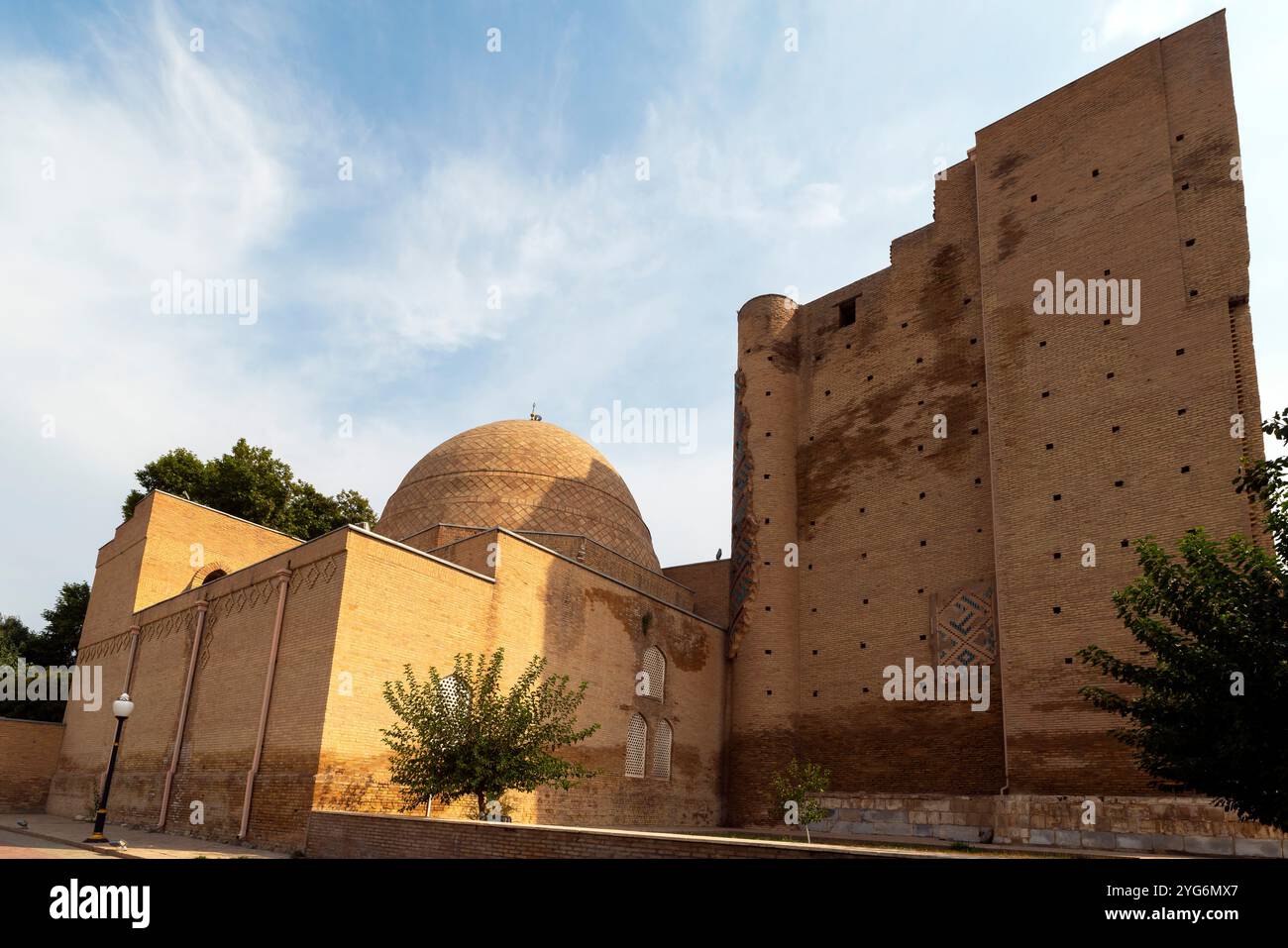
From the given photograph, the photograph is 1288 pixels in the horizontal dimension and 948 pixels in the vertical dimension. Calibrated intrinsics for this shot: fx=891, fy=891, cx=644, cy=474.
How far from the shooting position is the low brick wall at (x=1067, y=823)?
12.6m

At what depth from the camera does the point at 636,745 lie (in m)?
18.0

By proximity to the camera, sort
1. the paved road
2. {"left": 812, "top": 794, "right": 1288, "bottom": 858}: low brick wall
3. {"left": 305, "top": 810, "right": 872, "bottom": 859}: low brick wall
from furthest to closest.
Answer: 1. {"left": 812, "top": 794, "right": 1288, "bottom": 858}: low brick wall
2. the paved road
3. {"left": 305, "top": 810, "right": 872, "bottom": 859}: low brick wall

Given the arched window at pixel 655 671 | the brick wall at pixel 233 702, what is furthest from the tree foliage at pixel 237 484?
the arched window at pixel 655 671

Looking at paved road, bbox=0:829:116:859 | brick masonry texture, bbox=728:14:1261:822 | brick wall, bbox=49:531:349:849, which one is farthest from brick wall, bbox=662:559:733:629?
paved road, bbox=0:829:116:859

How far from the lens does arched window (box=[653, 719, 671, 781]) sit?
18.3 meters

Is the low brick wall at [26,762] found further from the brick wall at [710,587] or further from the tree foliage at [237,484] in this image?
the brick wall at [710,587]

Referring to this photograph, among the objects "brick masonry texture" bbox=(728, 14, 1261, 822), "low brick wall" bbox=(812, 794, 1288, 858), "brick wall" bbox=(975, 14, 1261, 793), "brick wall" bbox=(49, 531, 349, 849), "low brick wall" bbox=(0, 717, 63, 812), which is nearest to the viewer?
"brick wall" bbox=(49, 531, 349, 849)

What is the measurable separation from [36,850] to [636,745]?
10099 millimetres

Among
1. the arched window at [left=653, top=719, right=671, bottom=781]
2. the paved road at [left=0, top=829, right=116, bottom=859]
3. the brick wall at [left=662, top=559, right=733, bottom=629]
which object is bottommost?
the paved road at [left=0, top=829, right=116, bottom=859]

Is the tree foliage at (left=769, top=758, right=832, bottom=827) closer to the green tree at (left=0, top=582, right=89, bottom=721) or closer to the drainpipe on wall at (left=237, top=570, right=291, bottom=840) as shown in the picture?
the drainpipe on wall at (left=237, top=570, right=291, bottom=840)

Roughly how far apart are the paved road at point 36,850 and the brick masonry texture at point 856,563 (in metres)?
1.94

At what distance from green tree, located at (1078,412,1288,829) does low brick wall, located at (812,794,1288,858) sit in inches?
152

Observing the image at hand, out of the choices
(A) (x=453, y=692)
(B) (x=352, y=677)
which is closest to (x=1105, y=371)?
(A) (x=453, y=692)
